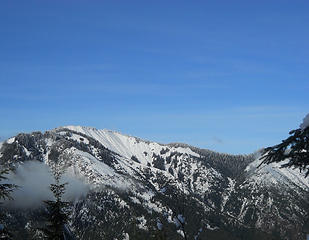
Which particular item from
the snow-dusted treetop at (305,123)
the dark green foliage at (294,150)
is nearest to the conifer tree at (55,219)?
the dark green foliage at (294,150)

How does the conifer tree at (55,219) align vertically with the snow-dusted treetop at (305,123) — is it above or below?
below

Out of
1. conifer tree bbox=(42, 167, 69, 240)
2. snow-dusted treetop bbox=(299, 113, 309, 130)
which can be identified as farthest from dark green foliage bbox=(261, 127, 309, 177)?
conifer tree bbox=(42, 167, 69, 240)

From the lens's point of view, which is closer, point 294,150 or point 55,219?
point 294,150

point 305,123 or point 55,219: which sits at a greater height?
point 305,123

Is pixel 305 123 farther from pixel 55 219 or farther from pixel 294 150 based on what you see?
pixel 55 219

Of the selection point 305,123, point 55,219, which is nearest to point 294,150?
point 305,123

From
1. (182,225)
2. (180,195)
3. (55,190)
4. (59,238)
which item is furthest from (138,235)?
(182,225)

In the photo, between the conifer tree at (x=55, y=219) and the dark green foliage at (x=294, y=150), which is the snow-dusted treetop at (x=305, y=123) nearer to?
the dark green foliage at (x=294, y=150)

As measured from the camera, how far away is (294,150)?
502 inches

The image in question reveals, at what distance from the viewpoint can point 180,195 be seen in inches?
904

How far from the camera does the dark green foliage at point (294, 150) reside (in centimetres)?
1235

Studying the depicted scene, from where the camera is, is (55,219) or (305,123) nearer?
(305,123)

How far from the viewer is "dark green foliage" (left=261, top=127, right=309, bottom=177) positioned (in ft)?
40.5

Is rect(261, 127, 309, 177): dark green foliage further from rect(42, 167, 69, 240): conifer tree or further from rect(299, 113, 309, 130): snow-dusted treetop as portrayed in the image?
rect(42, 167, 69, 240): conifer tree
